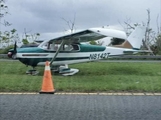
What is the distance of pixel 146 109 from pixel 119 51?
34.4 feet

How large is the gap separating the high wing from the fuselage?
472 mm

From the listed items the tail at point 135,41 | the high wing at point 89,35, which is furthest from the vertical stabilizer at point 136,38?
the high wing at point 89,35

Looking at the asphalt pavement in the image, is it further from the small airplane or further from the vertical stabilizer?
the vertical stabilizer

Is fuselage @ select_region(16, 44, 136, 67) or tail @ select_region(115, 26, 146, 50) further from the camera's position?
tail @ select_region(115, 26, 146, 50)

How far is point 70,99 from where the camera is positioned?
332 inches

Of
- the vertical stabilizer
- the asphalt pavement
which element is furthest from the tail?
the asphalt pavement

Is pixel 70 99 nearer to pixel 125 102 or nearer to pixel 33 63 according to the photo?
pixel 125 102

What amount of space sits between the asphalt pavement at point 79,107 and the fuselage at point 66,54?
6.76 m

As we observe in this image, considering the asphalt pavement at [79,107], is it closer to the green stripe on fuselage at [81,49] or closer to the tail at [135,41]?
the green stripe on fuselage at [81,49]

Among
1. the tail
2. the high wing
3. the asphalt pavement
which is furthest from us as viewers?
the tail

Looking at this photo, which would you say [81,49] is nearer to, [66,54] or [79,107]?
[66,54]

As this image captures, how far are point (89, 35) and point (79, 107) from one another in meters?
8.14

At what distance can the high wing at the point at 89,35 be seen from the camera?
12.6 meters

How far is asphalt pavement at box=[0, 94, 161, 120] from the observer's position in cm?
645
